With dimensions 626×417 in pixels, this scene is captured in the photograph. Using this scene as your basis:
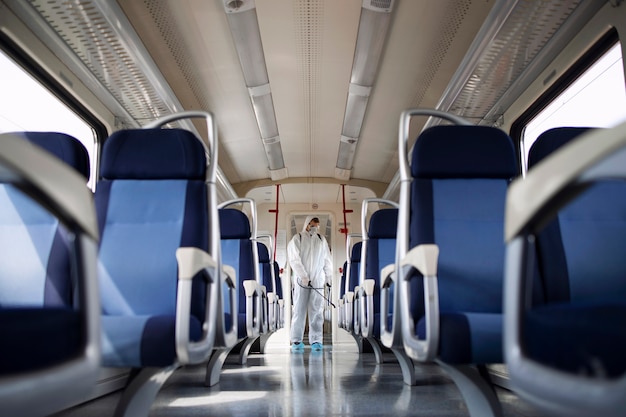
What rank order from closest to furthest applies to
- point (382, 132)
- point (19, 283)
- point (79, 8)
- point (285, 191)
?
point (19, 283) → point (79, 8) → point (382, 132) → point (285, 191)

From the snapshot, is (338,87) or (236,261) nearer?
(236,261)

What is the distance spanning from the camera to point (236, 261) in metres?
4.73

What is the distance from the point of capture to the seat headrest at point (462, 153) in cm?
231

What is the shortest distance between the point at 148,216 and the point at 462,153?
4.70 feet

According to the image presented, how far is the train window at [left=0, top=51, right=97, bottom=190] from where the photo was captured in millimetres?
3117

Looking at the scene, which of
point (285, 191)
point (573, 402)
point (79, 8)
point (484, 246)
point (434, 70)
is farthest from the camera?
point (285, 191)

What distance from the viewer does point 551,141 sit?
218 cm

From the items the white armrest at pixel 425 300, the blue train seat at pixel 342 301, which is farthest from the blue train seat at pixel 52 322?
the blue train seat at pixel 342 301

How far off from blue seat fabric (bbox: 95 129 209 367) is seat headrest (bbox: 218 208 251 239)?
241cm

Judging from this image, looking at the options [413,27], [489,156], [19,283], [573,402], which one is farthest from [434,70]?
[573,402]

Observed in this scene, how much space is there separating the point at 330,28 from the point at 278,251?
7113 millimetres

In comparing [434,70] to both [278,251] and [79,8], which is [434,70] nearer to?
[79,8]

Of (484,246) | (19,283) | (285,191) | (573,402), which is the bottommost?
(573,402)

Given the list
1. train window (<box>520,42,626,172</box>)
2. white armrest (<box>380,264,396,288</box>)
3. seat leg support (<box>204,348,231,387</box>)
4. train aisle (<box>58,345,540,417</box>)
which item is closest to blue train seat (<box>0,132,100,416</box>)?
white armrest (<box>380,264,396,288</box>)
